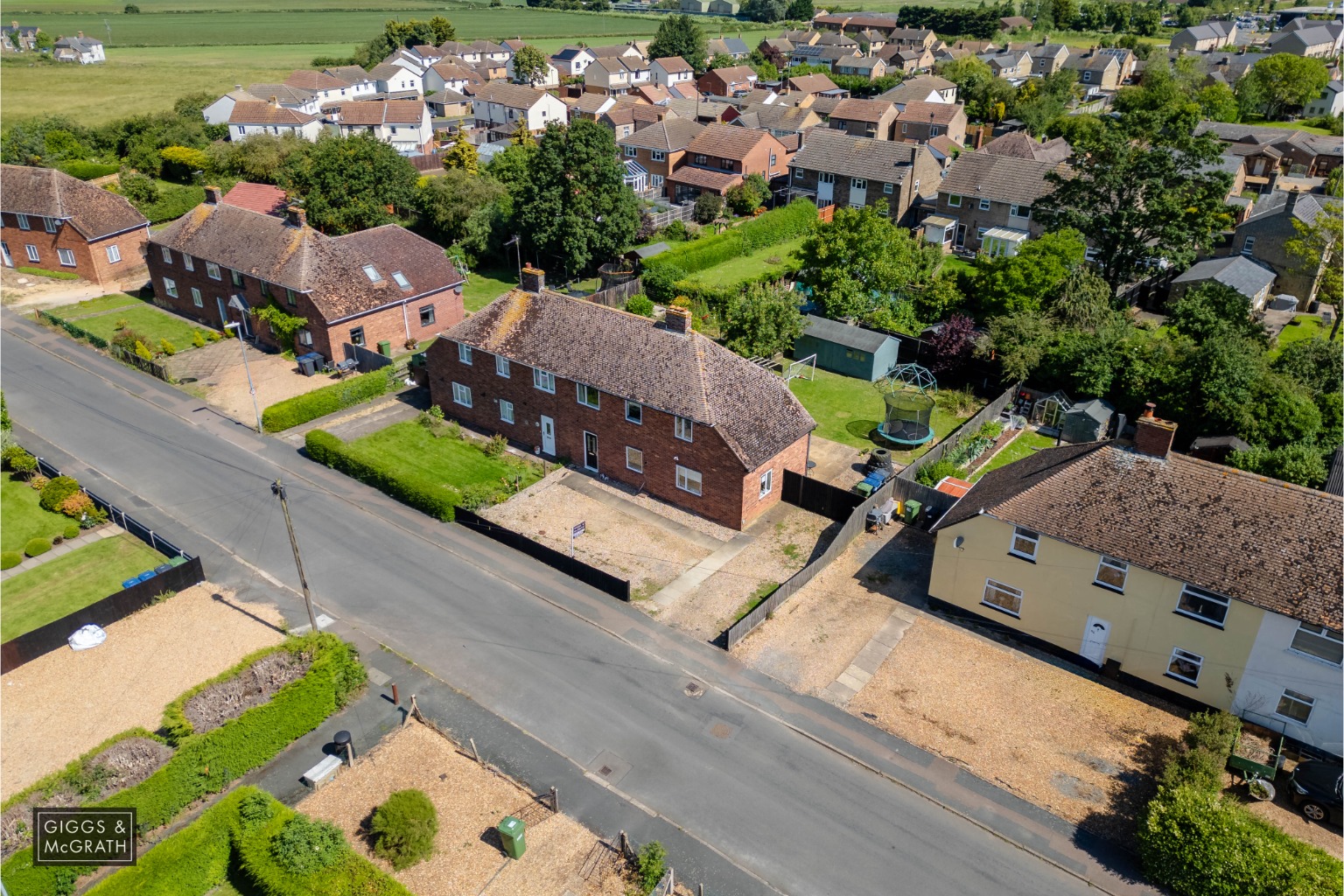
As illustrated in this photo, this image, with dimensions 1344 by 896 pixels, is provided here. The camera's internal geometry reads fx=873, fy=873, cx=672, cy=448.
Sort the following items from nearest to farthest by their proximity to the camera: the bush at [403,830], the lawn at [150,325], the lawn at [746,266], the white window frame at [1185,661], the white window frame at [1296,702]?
the bush at [403,830]
the white window frame at [1296,702]
the white window frame at [1185,661]
the lawn at [150,325]
the lawn at [746,266]

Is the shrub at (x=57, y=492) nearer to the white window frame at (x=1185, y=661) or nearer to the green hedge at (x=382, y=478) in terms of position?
the green hedge at (x=382, y=478)

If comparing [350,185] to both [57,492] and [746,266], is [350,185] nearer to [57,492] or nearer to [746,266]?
[746,266]

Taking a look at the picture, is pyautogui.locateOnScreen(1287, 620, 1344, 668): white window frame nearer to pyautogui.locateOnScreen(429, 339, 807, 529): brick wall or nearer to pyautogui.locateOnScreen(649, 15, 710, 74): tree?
pyautogui.locateOnScreen(429, 339, 807, 529): brick wall

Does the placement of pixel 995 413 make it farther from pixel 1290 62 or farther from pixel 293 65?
pixel 293 65

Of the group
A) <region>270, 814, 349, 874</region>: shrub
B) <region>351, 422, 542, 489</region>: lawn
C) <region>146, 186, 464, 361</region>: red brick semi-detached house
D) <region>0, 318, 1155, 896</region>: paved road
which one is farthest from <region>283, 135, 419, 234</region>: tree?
<region>270, 814, 349, 874</region>: shrub

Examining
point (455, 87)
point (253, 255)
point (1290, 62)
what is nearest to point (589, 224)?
point (253, 255)

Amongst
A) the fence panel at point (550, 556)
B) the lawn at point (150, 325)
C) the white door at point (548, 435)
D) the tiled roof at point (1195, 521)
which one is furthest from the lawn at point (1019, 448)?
the lawn at point (150, 325)
